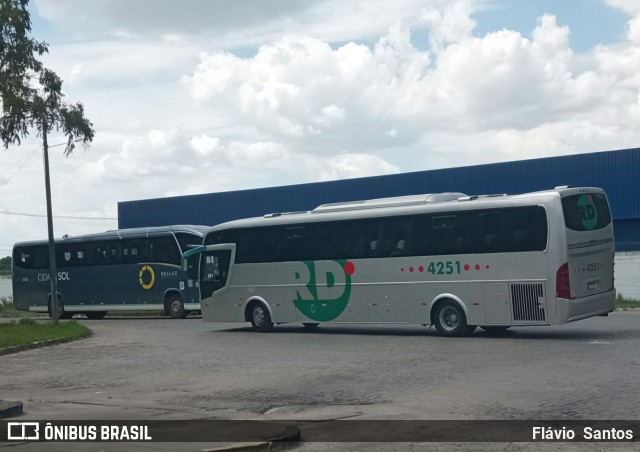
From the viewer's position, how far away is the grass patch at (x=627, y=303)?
3604 centimetres

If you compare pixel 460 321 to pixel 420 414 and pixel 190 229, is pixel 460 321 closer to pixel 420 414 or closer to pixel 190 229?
pixel 420 414

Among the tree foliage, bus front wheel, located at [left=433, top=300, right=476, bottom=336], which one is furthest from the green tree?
bus front wheel, located at [left=433, top=300, right=476, bottom=336]

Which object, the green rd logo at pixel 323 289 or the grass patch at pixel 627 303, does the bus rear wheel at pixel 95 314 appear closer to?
the green rd logo at pixel 323 289

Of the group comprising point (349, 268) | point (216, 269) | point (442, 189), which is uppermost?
point (442, 189)

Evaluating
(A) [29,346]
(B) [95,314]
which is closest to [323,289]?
(A) [29,346]

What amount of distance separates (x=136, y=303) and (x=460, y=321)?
19732 mm

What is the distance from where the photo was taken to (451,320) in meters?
23.2

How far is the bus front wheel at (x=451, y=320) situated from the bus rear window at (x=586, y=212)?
345cm

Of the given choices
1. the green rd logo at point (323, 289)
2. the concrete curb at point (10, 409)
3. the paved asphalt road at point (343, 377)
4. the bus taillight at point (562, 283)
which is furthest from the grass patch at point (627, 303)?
the concrete curb at point (10, 409)

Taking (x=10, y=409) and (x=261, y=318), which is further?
(x=261, y=318)

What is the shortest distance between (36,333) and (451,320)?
1210cm

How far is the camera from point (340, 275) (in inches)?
1004

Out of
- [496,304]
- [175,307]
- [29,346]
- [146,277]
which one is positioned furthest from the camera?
[146,277]

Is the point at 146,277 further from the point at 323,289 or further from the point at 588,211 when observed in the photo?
the point at 588,211
